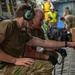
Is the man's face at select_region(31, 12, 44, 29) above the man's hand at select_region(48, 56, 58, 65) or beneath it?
above

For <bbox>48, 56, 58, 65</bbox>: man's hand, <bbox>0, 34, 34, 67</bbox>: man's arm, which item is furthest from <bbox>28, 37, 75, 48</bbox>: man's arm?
<bbox>0, 34, 34, 67</bbox>: man's arm

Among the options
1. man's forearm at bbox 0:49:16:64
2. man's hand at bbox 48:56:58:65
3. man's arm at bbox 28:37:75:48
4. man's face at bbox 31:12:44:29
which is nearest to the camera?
man's forearm at bbox 0:49:16:64

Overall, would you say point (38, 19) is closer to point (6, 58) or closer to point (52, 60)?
point (52, 60)

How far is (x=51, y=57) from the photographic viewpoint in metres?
2.04

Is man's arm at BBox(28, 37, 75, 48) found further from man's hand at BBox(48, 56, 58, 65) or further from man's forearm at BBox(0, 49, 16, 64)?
man's forearm at BBox(0, 49, 16, 64)

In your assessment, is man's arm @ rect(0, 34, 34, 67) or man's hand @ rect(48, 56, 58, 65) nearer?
man's arm @ rect(0, 34, 34, 67)

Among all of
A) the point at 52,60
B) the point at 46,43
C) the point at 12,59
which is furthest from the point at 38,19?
the point at 12,59

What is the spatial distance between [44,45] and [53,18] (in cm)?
745

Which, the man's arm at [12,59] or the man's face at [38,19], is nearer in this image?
the man's arm at [12,59]

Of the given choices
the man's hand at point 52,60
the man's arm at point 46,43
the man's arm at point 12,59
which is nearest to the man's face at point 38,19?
the man's arm at point 46,43

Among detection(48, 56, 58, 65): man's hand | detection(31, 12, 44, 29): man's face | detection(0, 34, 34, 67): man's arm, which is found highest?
detection(31, 12, 44, 29): man's face

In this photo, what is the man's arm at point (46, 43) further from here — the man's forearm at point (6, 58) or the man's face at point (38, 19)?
the man's forearm at point (6, 58)

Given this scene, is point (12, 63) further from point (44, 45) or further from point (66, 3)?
point (66, 3)

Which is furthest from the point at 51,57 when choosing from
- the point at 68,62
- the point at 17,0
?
the point at 17,0
